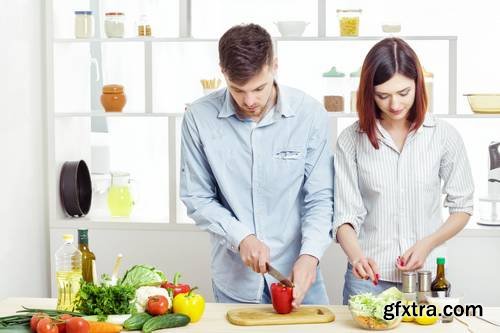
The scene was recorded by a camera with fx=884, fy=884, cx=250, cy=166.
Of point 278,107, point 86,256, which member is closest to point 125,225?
point 86,256

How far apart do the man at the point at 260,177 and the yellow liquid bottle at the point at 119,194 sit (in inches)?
62.2

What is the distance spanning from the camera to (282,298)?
272 cm

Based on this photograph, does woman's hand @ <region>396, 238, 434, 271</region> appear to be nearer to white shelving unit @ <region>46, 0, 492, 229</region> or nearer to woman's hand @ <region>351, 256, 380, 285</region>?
woman's hand @ <region>351, 256, 380, 285</region>

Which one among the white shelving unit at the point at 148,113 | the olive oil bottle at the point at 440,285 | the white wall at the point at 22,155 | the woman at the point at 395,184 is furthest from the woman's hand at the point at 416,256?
the white wall at the point at 22,155

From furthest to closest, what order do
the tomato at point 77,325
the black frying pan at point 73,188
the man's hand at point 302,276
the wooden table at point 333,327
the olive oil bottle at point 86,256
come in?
the black frying pan at point 73,188 < the olive oil bottle at point 86,256 < the man's hand at point 302,276 < the wooden table at point 333,327 < the tomato at point 77,325

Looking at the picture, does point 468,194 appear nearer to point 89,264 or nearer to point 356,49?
point 89,264

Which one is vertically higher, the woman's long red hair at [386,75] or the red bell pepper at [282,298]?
the woman's long red hair at [386,75]

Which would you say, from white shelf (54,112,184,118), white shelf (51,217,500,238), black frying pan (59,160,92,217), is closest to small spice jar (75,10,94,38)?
white shelf (54,112,184,118)

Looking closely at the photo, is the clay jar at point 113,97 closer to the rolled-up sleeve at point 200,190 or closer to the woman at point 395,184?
the rolled-up sleeve at point 200,190

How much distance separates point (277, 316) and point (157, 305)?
0.37 meters

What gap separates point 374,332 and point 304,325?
210 millimetres

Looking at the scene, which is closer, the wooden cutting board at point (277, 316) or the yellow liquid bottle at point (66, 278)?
the wooden cutting board at point (277, 316)

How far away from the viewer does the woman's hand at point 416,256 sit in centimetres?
291

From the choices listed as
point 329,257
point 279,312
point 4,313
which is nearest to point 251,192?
point 279,312
